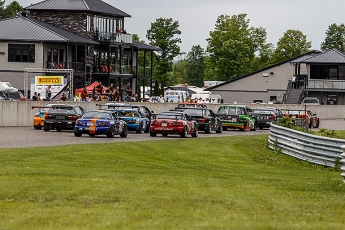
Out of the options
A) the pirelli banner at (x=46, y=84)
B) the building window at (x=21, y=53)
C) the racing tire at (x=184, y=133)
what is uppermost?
the building window at (x=21, y=53)

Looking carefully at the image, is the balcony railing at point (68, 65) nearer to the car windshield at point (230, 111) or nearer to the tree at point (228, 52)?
the car windshield at point (230, 111)

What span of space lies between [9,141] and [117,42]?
51.3 meters

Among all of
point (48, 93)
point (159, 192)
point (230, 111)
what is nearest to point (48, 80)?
point (48, 93)

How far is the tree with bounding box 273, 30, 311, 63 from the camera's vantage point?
130500 millimetres

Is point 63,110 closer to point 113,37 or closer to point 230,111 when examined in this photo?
point 230,111

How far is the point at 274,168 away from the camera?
23.6 metres

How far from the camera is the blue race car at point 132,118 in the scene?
136ft

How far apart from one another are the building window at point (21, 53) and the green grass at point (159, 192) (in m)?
45.7

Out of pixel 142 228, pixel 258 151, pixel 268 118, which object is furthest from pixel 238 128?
pixel 142 228

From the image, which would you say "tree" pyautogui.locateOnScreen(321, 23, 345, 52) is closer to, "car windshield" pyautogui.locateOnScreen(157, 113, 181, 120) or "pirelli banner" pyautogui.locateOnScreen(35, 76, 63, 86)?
"pirelli banner" pyautogui.locateOnScreen(35, 76, 63, 86)

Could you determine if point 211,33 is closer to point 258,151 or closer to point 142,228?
point 258,151

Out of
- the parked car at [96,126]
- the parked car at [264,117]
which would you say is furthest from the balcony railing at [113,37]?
the parked car at [96,126]

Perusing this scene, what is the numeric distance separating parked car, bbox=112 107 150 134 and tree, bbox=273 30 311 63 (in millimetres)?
89430

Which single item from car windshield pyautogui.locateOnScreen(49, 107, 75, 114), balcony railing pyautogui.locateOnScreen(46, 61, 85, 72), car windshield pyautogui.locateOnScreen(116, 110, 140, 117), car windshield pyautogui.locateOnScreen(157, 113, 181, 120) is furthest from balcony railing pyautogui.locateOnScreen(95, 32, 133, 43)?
car windshield pyautogui.locateOnScreen(157, 113, 181, 120)
